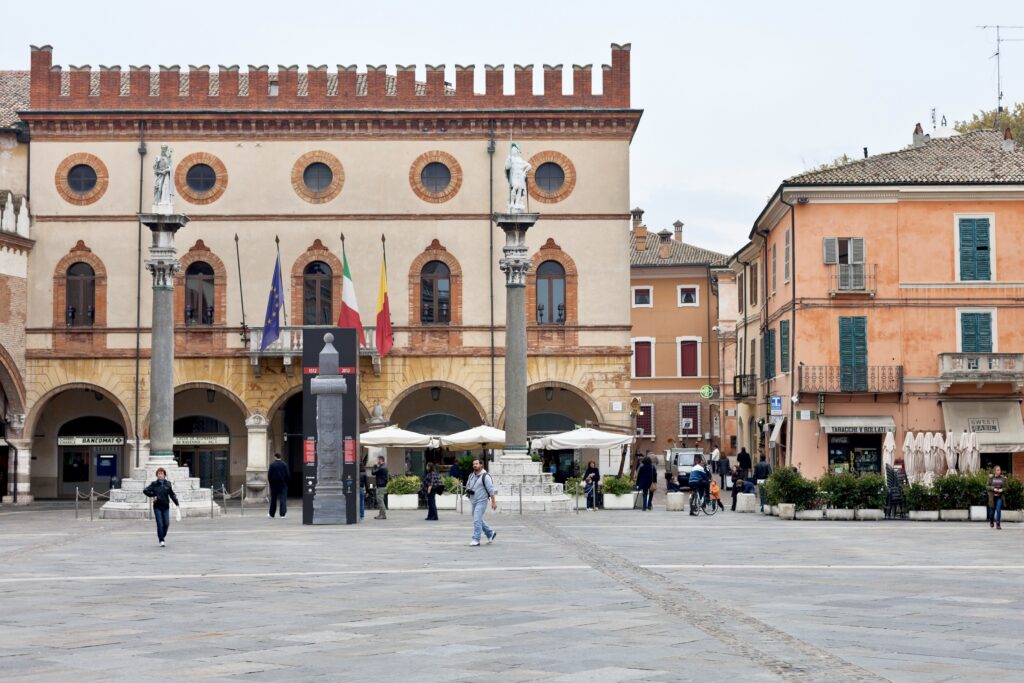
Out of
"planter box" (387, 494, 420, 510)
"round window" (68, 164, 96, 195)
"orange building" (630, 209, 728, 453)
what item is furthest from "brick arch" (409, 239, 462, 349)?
"orange building" (630, 209, 728, 453)

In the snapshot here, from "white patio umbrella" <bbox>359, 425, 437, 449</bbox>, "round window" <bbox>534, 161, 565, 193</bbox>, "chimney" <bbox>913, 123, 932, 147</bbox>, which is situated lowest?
"white patio umbrella" <bbox>359, 425, 437, 449</bbox>

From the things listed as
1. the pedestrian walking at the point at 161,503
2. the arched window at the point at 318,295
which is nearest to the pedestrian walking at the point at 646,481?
the arched window at the point at 318,295

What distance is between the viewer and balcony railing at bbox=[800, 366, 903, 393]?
135 feet

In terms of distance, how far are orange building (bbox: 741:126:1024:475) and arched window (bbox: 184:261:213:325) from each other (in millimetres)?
17236

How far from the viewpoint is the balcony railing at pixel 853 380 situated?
135 feet

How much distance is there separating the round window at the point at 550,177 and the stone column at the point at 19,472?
56.8 ft

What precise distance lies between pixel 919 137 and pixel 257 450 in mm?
24664

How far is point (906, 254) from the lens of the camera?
137 feet

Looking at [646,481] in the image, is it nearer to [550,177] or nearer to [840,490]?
[840,490]

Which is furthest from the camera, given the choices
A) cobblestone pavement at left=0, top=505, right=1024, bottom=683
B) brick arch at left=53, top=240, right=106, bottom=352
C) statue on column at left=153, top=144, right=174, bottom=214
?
brick arch at left=53, top=240, right=106, bottom=352

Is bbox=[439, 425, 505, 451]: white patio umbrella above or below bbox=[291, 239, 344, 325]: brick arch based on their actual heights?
below

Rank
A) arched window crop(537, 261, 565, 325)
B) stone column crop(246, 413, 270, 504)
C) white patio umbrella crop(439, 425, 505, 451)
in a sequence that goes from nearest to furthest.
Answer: white patio umbrella crop(439, 425, 505, 451), stone column crop(246, 413, 270, 504), arched window crop(537, 261, 565, 325)

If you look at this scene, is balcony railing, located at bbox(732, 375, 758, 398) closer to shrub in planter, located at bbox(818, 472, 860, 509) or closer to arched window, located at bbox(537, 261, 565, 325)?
arched window, located at bbox(537, 261, 565, 325)

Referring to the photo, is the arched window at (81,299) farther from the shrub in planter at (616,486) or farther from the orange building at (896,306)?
the orange building at (896,306)
